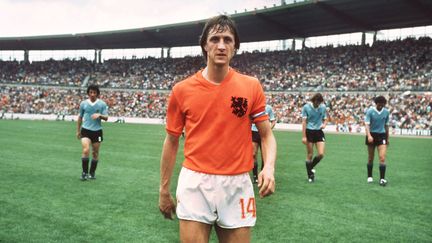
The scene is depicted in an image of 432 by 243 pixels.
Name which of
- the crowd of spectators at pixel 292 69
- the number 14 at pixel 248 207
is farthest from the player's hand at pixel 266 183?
the crowd of spectators at pixel 292 69

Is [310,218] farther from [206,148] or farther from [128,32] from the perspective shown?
[128,32]

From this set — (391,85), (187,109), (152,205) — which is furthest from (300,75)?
(187,109)

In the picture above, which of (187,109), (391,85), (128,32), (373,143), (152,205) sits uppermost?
(128,32)

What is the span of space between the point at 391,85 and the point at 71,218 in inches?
1438

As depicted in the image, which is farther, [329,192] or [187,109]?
[329,192]

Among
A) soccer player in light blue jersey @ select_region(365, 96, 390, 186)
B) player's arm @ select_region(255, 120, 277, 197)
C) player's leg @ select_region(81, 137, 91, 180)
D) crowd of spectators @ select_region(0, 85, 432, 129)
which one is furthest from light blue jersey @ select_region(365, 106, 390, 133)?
crowd of spectators @ select_region(0, 85, 432, 129)

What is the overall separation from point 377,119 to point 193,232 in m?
8.45

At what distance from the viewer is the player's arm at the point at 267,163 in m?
2.90

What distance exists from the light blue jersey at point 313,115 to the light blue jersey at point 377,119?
1072mm

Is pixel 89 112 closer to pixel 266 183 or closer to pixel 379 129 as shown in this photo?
pixel 379 129

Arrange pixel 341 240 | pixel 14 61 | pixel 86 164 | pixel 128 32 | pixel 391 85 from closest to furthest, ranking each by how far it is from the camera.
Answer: pixel 341 240
pixel 86 164
pixel 391 85
pixel 128 32
pixel 14 61

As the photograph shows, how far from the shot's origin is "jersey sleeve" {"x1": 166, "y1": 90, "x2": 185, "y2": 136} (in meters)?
3.10

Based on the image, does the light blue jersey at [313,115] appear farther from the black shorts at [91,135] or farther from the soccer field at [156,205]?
the black shorts at [91,135]

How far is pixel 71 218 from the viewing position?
650 cm
